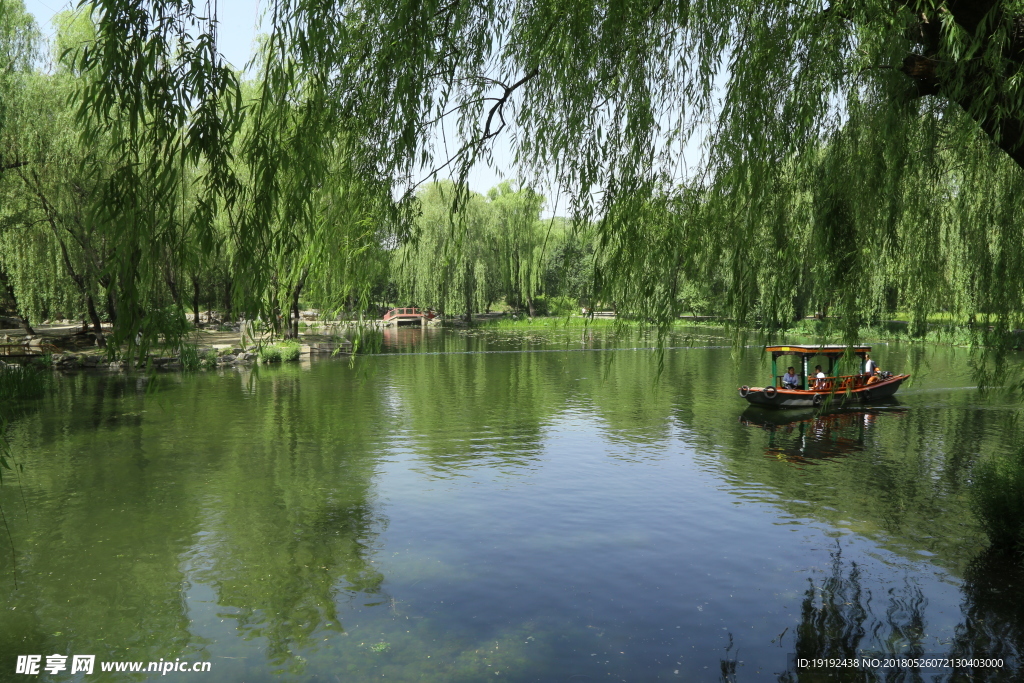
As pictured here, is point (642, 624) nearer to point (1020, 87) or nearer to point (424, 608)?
point (424, 608)

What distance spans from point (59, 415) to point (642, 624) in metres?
12.8

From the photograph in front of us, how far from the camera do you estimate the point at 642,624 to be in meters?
5.89

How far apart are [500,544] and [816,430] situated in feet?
27.1

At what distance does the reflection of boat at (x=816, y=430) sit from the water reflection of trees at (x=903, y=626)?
15.7ft

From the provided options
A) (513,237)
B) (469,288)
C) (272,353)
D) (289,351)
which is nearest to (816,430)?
(513,237)

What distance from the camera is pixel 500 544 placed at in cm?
760

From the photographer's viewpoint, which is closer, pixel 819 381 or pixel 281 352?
pixel 819 381

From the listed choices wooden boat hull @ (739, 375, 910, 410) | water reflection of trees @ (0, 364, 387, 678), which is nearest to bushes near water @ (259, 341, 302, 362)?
water reflection of trees @ (0, 364, 387, 678)

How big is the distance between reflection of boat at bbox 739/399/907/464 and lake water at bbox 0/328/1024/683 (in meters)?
0.10

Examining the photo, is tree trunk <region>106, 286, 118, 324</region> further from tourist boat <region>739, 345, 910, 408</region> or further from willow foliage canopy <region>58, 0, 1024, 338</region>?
tourist boat <region>739, 345, 910, 408</region>

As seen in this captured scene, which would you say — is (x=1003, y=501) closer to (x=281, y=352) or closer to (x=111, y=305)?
(x=111, y=305)

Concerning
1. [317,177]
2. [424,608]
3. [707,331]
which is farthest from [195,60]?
[707,331]

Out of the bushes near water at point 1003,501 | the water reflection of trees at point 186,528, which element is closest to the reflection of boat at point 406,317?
the water reflection of trees at point 186,528

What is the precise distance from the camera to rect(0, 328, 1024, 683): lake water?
18.0 feet
